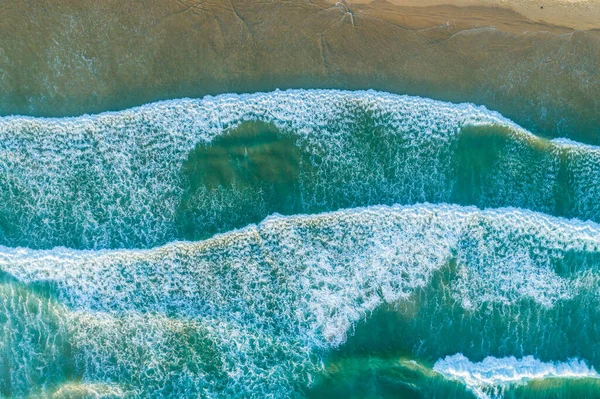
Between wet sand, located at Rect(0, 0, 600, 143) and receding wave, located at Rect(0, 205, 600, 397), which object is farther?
wet sand, located at Rect(0, 0, 600, 143)

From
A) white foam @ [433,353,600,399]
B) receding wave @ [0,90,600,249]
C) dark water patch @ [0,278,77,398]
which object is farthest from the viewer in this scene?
receding wave @ [0,90,600,249]

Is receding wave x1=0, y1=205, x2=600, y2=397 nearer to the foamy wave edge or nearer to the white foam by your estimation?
the white foam

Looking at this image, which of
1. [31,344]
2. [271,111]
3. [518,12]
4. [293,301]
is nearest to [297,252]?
[293,301]

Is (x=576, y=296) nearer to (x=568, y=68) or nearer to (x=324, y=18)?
(x=568, y=68)

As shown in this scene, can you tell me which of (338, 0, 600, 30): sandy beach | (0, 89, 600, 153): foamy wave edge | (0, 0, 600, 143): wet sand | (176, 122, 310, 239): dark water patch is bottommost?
(176, 122, 310, 239): dark water patch

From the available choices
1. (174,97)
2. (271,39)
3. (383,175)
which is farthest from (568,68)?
(174,97)

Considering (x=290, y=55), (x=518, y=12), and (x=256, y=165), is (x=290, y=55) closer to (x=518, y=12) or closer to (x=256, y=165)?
(x=256, y=165)

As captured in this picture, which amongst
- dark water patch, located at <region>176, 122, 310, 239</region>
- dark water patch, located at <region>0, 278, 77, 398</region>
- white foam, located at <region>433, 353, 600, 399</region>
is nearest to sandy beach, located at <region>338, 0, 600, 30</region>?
dark water patch, located at <region>176, 122, 310, 239</region>
